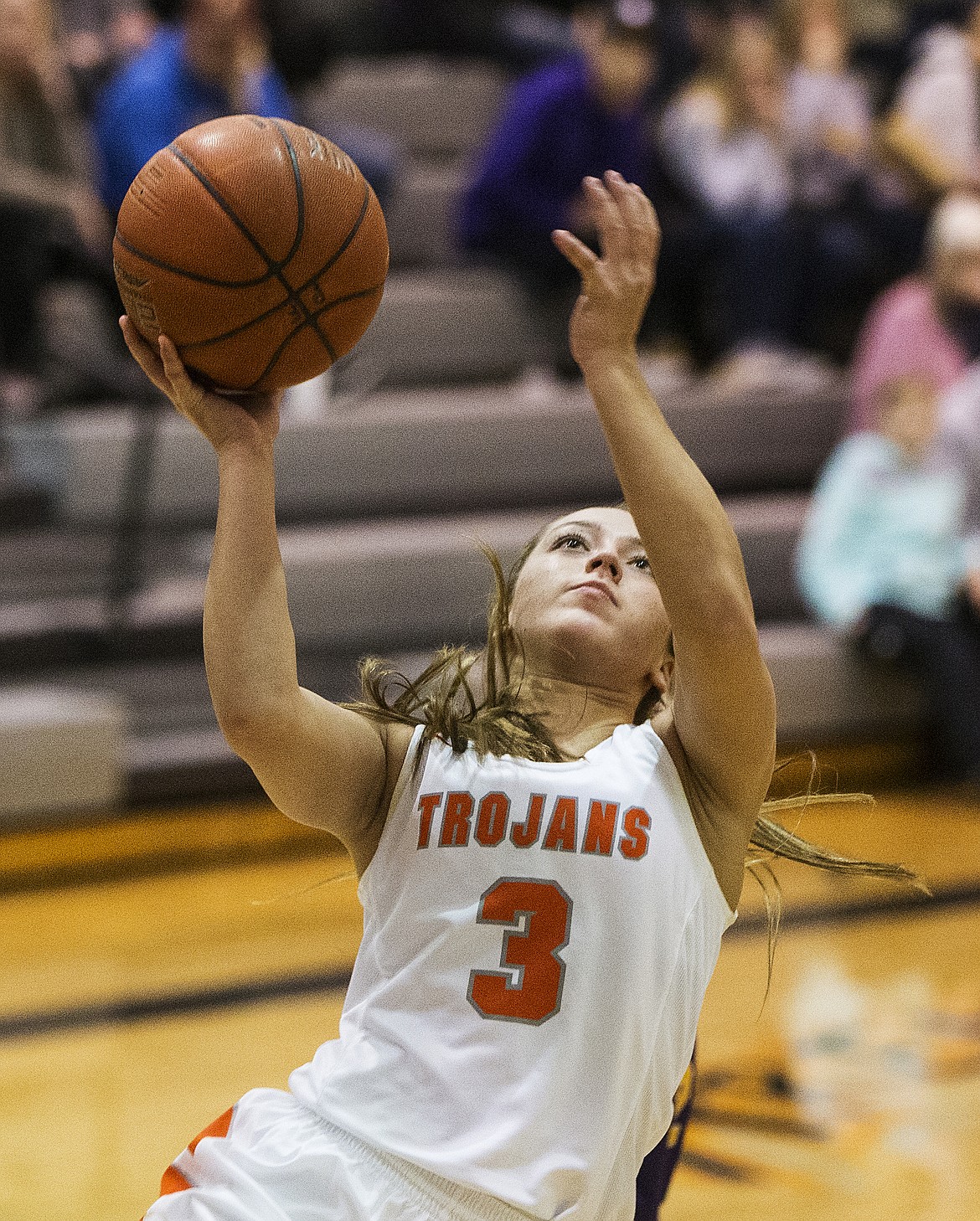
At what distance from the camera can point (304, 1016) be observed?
374 cm

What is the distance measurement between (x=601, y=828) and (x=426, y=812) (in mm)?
184

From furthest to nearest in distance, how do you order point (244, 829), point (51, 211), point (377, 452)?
1. point (377, 452)
2. point (51, 211)
3. point (244, 829)

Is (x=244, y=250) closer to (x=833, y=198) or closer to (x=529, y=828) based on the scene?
(x=529, y=828)

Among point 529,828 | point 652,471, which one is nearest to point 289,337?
point 652,471

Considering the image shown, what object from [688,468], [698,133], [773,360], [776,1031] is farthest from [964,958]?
[698,133]

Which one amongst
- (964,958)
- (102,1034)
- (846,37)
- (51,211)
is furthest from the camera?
(846,37)

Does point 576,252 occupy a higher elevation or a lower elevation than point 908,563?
higher

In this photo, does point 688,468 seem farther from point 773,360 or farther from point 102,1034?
point 773,360

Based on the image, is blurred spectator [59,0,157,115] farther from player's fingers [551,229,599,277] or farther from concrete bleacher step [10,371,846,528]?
player's fingers [551,229,599,277]

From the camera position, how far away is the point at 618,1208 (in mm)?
1703

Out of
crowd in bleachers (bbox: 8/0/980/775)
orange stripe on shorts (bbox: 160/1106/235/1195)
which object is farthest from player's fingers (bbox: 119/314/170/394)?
crowd in bleachers (bbox: 8/0/980/775)

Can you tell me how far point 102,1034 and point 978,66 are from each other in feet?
18.8

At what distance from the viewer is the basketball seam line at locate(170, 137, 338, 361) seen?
1730 millimetres

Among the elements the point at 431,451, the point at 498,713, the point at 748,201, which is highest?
the point at 748,201
